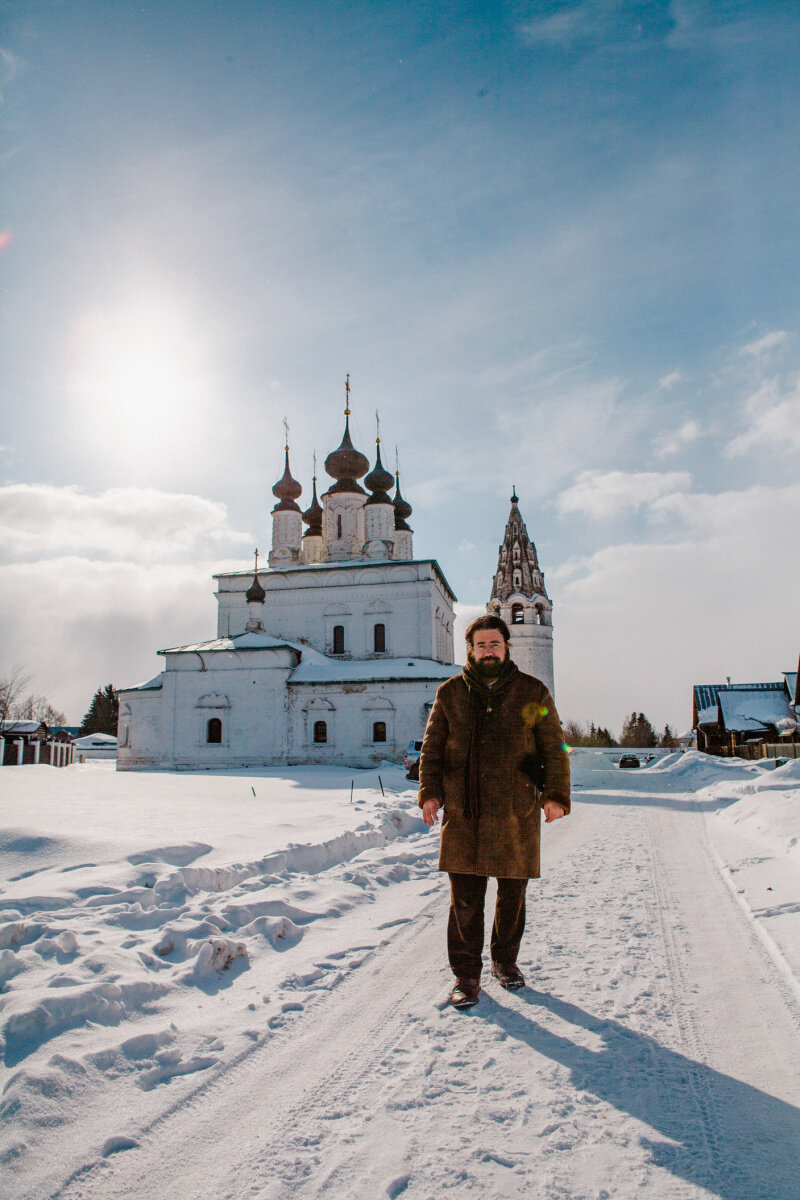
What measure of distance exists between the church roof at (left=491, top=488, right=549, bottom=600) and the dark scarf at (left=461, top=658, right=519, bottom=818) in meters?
36.6

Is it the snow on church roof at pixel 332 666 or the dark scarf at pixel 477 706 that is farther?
the snow on church roof at pixel 332 666

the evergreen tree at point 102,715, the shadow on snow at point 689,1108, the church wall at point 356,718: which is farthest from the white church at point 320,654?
the evergreen tree at point 102,715

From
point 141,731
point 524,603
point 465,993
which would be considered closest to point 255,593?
point 141,731

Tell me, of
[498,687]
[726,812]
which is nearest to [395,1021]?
[498,687]

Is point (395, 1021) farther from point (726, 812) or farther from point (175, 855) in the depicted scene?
point (726, 812)

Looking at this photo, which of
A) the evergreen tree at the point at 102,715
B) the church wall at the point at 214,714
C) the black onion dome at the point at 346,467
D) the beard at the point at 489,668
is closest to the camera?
the beard at the point at 489,668

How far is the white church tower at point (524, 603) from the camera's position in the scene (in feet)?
124

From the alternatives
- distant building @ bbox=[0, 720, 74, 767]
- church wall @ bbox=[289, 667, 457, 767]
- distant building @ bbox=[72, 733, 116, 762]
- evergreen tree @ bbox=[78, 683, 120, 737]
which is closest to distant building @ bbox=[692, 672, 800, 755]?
church wall @ bbox=[289, 667, 457, 767]

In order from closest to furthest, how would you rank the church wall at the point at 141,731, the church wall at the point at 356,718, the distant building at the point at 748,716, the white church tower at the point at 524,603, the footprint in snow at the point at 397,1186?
the footprint in snow at the point at 397,1186 < the church wall at the point at 356,718 < the church wall at the point at 141,731 < the distant building at the point at 748,716 < the white church tower at the point at 524,603

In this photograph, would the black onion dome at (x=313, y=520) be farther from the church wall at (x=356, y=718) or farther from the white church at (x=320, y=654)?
the church wall at (x=356, y=718)

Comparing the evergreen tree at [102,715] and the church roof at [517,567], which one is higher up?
the church roof at [517,567]

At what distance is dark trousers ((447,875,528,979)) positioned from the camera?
325 cm

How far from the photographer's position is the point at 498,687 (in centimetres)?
348

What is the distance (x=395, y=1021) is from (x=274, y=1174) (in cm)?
109
